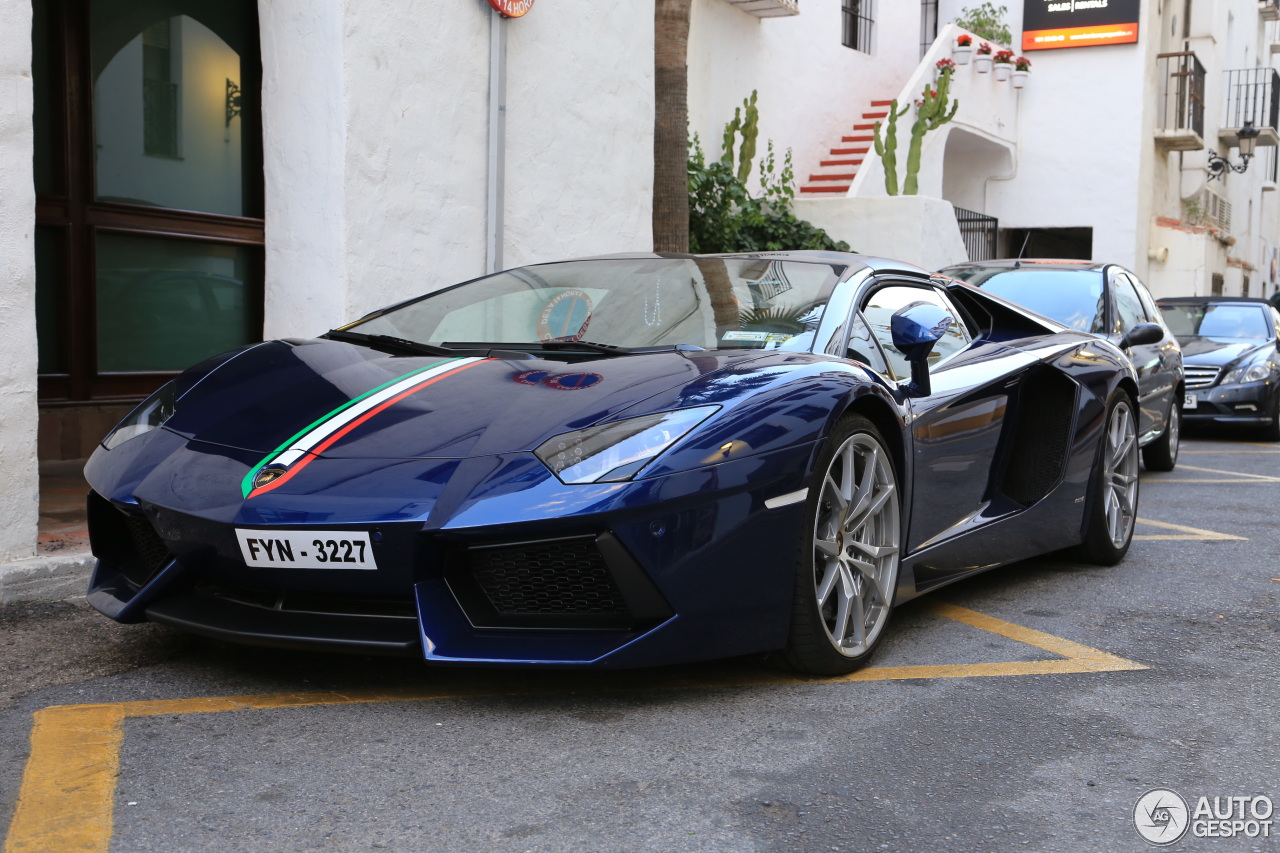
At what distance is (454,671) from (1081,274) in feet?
20.5

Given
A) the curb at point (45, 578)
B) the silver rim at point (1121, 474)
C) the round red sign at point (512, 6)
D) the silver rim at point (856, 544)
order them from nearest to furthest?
Result: the silver rim at point (856, 544) < the curb at point (45, 578) < the silver rim at point (1121, 474) < the round red sign at point (512, 6)

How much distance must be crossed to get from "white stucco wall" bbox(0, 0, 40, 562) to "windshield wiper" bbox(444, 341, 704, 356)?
1.57 m

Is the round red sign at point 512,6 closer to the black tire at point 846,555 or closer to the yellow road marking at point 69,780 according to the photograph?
the black tire at point 846,555

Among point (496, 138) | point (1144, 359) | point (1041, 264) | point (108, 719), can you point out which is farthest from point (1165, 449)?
point (108, 719)

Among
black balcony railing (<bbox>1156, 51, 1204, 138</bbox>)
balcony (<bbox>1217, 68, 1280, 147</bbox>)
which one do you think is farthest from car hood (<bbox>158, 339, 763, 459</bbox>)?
balcony (<bbox>1217, 68, 1280, 147</bbox>)

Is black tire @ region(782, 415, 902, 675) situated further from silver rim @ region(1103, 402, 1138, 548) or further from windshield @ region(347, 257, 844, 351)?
silver rim @ region(1103, 402, 1138, 548)

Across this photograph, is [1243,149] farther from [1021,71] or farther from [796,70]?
[796,70]

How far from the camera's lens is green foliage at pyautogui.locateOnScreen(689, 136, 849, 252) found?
498 inches

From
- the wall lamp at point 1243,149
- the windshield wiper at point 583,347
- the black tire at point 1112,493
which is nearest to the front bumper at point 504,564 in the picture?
the windshield wiper at point 583,347

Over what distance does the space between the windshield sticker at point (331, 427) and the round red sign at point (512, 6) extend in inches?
167

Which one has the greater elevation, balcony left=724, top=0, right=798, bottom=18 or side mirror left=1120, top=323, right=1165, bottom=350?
balcony left=724, top=0, right=798, bottom=18

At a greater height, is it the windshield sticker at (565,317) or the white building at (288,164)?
the white building at (288,164)

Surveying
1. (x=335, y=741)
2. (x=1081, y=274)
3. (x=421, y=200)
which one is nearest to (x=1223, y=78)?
(x=1081, y=274)

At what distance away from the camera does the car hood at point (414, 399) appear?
3.20 metres
